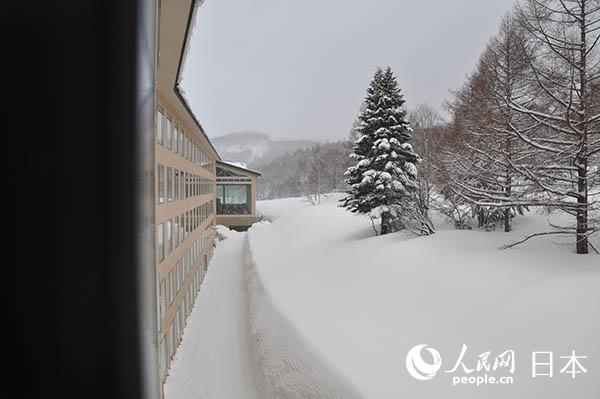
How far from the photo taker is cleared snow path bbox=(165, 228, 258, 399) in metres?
6.09

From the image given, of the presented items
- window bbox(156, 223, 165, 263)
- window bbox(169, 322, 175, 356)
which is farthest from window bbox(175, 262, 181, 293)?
window bbox(156, 223, 165, 263)

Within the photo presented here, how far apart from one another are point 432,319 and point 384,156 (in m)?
7.94

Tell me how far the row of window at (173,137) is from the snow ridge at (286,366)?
15.3 feet

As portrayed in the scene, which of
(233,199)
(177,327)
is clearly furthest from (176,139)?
(233,199)

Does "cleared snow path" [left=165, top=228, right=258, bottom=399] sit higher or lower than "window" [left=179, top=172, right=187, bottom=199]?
lower

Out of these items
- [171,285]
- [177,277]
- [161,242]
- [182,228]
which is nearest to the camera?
[161,242]

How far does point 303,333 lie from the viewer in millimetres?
5516

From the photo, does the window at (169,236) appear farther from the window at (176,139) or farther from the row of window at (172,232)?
the window at (176,139)

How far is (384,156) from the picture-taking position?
39.3 ft

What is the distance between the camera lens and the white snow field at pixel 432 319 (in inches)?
140

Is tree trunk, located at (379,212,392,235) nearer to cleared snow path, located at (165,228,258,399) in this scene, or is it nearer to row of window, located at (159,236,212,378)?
cleared snow path, located at (165,228,258,399)

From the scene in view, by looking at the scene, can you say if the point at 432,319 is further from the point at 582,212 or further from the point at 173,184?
the point at 173,184

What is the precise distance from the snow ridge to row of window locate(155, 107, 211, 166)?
4670 millimetres

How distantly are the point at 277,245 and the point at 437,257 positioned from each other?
9426mm
